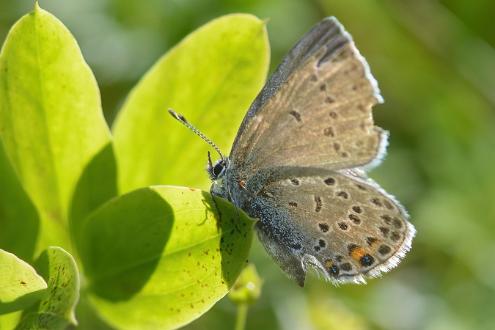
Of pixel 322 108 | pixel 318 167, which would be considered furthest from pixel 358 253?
pixel 322 108

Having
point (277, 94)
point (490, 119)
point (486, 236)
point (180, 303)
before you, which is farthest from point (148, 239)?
point (490, 119)

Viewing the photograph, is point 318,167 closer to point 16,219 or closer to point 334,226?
point 334,226

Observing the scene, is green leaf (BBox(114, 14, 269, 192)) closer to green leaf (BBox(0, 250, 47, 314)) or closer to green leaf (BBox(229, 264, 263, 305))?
green leaf (BBox(229, 264, 263, 305))

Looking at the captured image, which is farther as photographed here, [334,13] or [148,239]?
[334,13]

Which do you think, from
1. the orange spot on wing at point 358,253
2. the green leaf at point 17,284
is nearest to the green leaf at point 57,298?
the green leaf at point 17,284

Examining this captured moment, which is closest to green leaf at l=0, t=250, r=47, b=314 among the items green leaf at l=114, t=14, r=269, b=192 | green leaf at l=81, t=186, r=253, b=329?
green leaf at l=81, t=186, r=253, b=329

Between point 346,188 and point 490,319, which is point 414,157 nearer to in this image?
point 490,319

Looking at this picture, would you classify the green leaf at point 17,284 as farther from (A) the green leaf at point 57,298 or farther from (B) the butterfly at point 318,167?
(B) the butterfly at point 318,167
